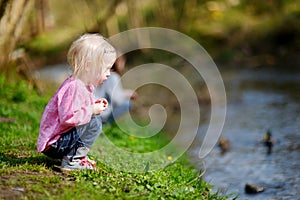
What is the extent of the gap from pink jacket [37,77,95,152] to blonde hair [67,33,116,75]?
15 centimetres

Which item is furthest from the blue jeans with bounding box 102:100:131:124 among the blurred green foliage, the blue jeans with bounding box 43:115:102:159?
the blurred green foliage

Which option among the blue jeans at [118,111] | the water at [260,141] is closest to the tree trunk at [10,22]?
the blue jeans at [118,111]

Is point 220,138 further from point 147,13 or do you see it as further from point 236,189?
point 147,13

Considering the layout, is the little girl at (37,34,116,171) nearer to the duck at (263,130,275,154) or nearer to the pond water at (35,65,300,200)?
the pond water at (35,65,300,200)

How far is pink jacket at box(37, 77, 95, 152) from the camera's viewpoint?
440 centimetres

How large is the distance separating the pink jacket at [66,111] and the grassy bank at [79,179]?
1.03 ft

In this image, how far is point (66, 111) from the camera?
4402 millimetres

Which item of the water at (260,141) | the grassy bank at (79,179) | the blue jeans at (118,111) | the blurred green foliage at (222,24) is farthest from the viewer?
the blurred green foliage at (222,24)

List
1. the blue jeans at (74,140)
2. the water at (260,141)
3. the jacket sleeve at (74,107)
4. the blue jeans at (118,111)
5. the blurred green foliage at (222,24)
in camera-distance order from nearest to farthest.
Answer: the jacket sleeve at (74,107) → the blue jeans at (74,140) → the water at (260,141) → the blue jeans at (118,111) → the blurred green foliage at (222,24)

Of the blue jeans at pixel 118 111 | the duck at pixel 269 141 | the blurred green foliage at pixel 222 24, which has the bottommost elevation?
the blue jeans at pixel 118 111

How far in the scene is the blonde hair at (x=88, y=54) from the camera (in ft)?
14.7

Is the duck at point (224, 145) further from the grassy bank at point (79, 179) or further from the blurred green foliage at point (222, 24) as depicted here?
the blurred green foliage at point (222, 24)

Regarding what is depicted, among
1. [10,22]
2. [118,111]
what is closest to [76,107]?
[118,111]

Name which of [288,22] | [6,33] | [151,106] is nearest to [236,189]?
[6,33]
